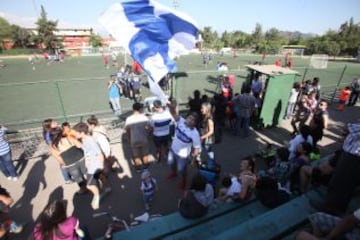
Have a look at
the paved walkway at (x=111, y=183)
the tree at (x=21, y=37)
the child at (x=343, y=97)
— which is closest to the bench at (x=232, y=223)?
the paved walkway at (x=111, y=183)

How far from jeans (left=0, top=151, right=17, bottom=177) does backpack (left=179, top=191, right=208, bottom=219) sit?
15.0ft

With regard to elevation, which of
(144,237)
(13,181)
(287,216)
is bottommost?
(13,181)

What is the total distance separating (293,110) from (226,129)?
3.45 m

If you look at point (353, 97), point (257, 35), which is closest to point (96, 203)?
point (353, 97)

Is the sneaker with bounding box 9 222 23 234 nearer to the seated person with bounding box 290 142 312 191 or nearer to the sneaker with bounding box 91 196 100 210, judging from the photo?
the sneaker with bounding box 91 196 100 210

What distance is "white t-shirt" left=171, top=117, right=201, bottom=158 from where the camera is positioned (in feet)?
15.4

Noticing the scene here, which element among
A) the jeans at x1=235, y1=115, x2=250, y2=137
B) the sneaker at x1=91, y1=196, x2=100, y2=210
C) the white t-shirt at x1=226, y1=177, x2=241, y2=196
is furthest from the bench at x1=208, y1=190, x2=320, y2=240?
the jeans at x1=235, y1=115, x2=250, y2=137

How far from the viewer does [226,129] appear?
8625 mm

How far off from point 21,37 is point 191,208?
250 ft

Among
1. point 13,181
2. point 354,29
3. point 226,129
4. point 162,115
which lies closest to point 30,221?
point 13,181

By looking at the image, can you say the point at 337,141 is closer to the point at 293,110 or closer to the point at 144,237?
the point at 293,110

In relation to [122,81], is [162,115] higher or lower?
higher

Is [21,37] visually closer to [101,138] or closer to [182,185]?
[101,138]

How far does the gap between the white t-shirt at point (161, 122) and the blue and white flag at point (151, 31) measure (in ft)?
3.39
